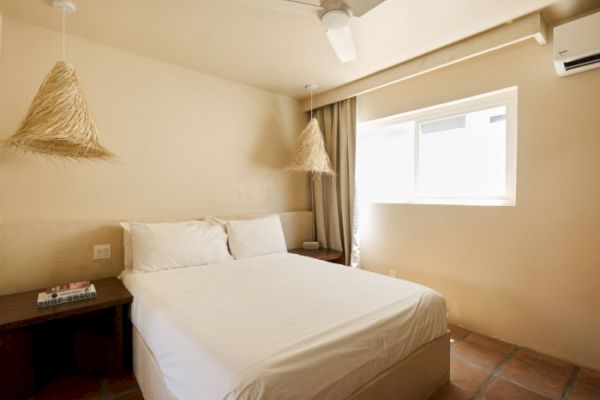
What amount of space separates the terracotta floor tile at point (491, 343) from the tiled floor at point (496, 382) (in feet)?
0.12

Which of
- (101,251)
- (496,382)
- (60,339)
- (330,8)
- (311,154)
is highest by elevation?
(330,8)

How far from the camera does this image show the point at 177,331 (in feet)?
4.19

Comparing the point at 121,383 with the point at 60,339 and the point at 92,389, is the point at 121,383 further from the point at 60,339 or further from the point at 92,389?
the point at 60,339

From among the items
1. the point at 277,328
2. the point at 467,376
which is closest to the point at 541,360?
the point at 467,376

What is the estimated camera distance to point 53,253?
202cm

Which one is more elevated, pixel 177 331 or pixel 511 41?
pixel 511 41

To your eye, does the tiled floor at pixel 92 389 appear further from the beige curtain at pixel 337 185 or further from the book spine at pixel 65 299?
the beige curtain at pixel 337 185

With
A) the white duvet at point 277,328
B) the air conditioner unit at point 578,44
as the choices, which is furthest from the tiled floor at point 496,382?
the air conditioner unit at point 578,44

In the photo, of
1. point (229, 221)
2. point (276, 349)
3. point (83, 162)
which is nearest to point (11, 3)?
point (83, 162)

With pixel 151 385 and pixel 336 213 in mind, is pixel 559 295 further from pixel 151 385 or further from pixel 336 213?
pixel 151 385

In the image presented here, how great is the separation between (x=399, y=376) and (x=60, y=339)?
212 centimetres

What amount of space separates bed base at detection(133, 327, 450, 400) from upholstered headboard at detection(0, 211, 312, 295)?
0.72m

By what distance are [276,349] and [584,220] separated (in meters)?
2.09

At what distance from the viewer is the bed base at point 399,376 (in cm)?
128
